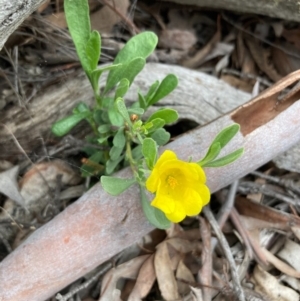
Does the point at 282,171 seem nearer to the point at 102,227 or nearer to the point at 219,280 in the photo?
the point at 219,280

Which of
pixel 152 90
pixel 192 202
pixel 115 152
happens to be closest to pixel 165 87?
pixel 152 90

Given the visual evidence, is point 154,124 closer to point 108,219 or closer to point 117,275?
point 108,219

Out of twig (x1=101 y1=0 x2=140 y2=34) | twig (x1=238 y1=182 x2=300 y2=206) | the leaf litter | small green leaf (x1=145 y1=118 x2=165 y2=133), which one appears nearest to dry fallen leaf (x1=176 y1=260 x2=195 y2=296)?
the leaf litter

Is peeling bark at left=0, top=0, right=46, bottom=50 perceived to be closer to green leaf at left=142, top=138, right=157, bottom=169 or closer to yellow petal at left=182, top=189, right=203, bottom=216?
green leaf at left=142, top=138, right=157, bottom=169

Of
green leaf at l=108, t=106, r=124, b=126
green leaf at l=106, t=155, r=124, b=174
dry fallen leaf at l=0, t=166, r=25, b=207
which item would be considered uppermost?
green leaf at l=108, t=106, r=124, b=126

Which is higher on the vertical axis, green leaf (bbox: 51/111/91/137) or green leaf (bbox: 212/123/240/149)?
green leaf (bbox: 212/123/240/149)
